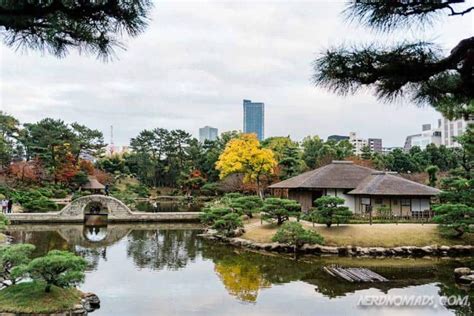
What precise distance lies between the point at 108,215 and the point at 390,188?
1439 cm

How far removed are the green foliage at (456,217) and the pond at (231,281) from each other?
5.15 feet

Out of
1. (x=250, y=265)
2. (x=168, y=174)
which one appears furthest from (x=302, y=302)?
(x=168, y=174)

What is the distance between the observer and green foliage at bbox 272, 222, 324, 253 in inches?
568

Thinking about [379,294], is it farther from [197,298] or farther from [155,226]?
[155,226]

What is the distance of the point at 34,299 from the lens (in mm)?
7656

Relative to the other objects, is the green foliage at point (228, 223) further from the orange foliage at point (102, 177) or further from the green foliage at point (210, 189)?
the orange foliage at point (102, 177)

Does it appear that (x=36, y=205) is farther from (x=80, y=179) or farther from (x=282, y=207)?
(x=282, y=207)

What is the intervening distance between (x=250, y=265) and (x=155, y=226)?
394 inches

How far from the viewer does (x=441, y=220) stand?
49.4ft

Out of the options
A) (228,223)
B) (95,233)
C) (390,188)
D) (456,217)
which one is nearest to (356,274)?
(456,217)

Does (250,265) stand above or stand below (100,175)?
below

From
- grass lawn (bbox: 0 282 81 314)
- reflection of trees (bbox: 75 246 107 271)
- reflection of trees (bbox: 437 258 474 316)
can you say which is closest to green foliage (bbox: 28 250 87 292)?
grass lawn (bbox: 0 282 81 314)

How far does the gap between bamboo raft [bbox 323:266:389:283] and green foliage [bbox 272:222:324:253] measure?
2.34 meters

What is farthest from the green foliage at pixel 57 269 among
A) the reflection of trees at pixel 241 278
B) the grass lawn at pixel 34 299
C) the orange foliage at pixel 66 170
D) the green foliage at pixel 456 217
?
the orange foliage at pixel 66 170
